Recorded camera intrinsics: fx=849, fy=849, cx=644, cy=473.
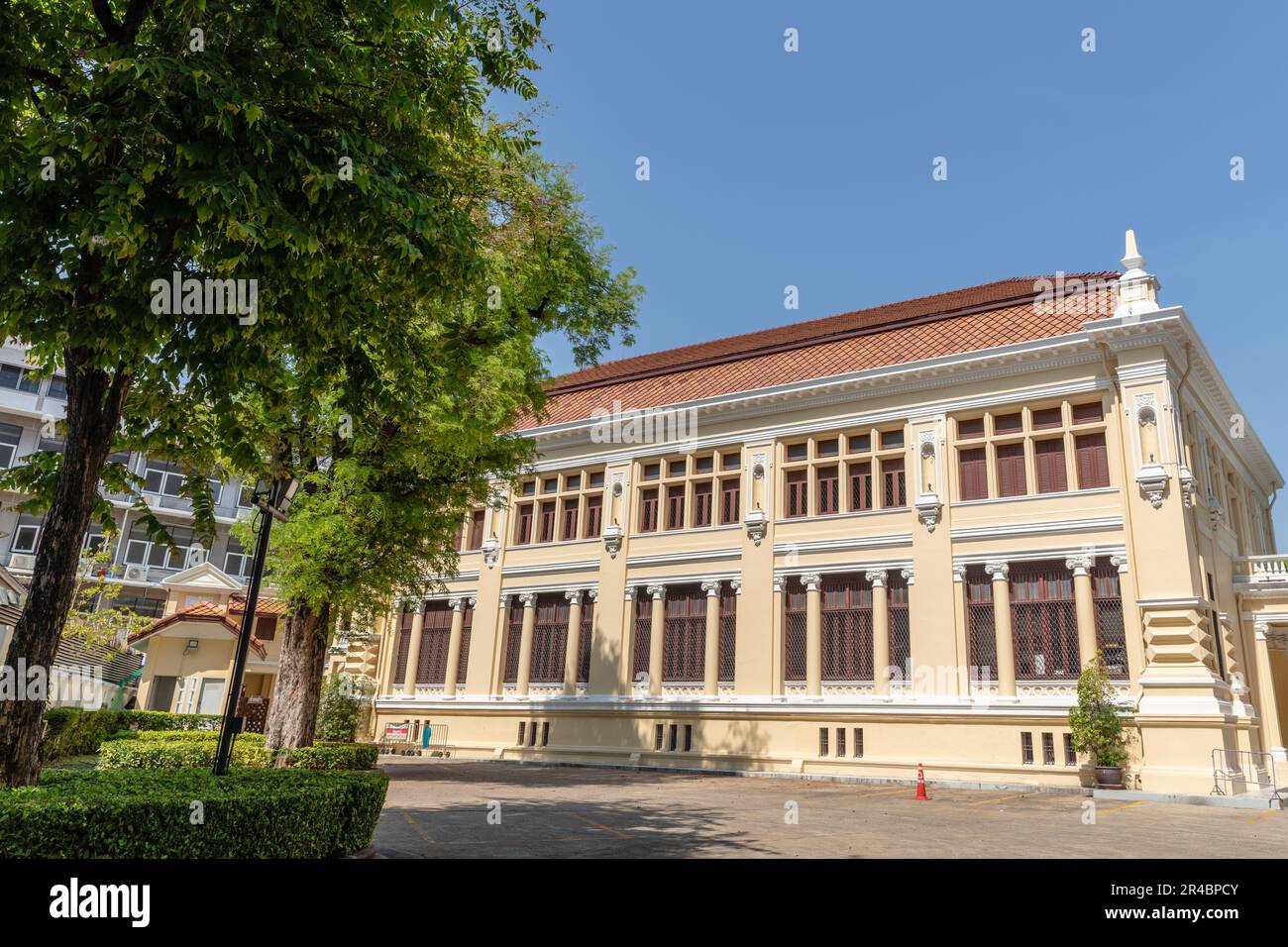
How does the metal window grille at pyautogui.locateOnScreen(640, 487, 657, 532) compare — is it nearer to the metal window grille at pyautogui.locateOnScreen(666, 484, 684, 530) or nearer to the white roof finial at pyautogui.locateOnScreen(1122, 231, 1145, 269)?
the metal window grille at pyautogui.locateOnScreen(666, 484, 684, 530)

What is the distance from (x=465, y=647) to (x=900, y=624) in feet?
56.2

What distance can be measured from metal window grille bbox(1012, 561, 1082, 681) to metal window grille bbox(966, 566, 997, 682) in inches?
23.5

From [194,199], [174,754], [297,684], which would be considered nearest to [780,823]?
[297,684]

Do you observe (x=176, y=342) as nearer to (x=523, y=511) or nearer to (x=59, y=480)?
(x=59, y=480)

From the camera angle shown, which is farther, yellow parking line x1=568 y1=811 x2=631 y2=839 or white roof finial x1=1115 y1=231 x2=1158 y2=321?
white roof finial x1=1115 y1=231 x2=1158 y2=321

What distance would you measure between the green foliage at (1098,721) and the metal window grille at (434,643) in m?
22.6

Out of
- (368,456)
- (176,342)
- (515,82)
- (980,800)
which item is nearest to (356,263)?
(176,342)

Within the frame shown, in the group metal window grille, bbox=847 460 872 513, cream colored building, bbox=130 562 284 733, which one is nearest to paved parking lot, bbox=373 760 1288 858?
metal window grille, bbox=847 460 872 513

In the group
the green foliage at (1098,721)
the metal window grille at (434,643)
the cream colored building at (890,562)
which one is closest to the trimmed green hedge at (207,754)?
the cream colored building at (890,562)

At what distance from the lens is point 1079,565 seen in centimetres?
2228

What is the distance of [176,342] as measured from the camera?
759cm

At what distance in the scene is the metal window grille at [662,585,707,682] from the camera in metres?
28.3

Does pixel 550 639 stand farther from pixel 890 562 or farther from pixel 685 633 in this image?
pixel 890 562

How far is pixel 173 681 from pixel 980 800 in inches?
1303
